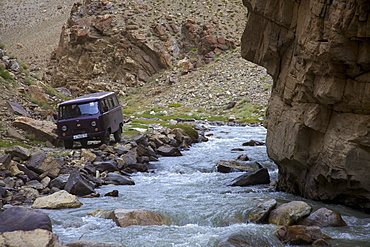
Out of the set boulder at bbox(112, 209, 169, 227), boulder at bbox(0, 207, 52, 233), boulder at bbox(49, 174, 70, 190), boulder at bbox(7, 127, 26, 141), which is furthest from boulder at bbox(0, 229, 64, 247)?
boulder at bbox(7, 127, 26, 141)

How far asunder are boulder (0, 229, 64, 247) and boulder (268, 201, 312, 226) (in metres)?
5.71

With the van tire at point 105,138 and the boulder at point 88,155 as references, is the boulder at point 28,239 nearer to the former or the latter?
the boulder at point 88,155

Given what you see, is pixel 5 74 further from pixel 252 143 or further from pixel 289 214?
pixel 289 214

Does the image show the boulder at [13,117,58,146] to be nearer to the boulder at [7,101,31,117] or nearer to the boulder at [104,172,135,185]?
the boulder at [7,101,31,117]

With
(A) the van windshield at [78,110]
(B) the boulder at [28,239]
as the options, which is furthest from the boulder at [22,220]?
(A) the van windshield at [78,110]

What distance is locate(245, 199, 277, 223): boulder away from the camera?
11297 millimetres

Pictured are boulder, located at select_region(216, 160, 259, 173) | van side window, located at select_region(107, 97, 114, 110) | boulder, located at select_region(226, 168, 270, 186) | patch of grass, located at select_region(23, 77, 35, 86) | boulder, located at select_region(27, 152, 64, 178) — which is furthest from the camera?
patch of grass, located at select_region(23, 77, 35, 86)

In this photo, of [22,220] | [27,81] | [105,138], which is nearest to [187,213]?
[22,220]

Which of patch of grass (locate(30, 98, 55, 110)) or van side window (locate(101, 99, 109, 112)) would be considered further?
patch of grass (locate(30, 98, 55, 110))

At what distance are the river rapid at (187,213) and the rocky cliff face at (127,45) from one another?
52.0 metres

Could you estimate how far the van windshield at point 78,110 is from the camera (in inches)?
883

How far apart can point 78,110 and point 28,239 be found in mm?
15055

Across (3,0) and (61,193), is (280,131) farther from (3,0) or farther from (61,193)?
(3,0)

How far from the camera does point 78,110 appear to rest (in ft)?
73.9
